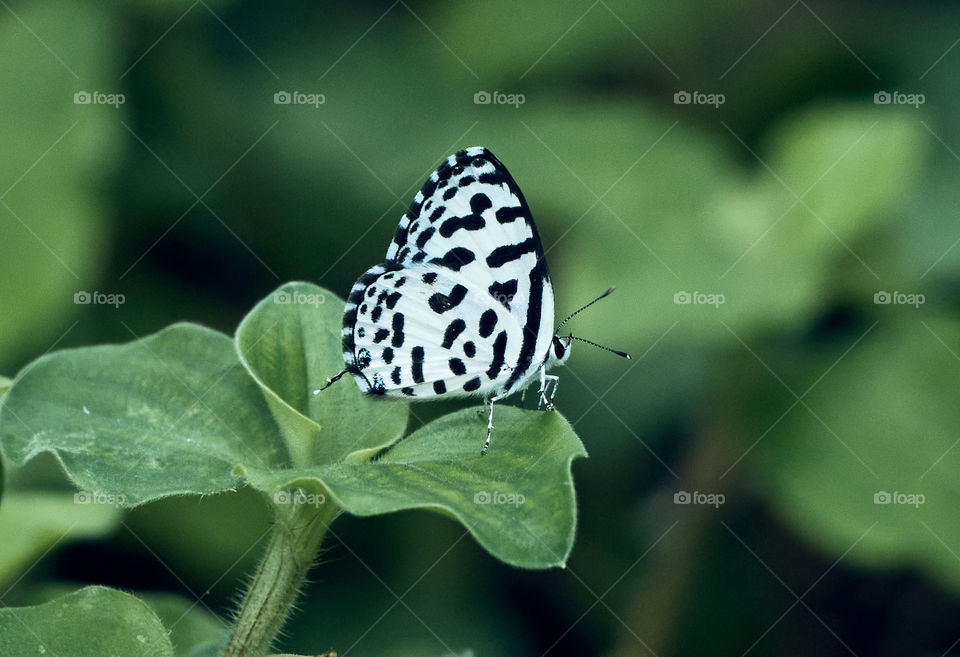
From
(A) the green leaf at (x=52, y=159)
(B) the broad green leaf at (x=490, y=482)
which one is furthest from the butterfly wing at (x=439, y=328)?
(A) the green leaf at (x=52, y=159)

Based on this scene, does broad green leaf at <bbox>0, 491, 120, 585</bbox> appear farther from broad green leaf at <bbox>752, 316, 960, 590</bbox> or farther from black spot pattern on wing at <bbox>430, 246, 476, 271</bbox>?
broad green leaf at <bbox>752, 316, 960, 590</bbox>

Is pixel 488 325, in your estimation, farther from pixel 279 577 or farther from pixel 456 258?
pixel 279 577

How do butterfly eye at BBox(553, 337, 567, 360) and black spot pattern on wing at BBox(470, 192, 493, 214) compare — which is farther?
butterfly eye at BBox(553, 337, 567, 360)

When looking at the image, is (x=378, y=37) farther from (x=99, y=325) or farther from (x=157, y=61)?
(x=99, y=325)

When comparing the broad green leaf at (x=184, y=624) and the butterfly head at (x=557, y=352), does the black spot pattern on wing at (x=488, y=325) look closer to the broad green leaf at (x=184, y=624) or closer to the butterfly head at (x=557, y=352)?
the butterfly head at (x=557, y=352)

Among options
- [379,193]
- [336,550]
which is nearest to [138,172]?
[379,193]

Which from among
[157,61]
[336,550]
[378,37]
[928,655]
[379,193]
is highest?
[378,37]

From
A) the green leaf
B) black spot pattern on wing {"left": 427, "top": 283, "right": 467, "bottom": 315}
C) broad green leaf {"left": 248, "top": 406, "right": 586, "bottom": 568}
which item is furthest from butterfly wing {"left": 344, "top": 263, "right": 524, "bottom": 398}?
the green leaf
